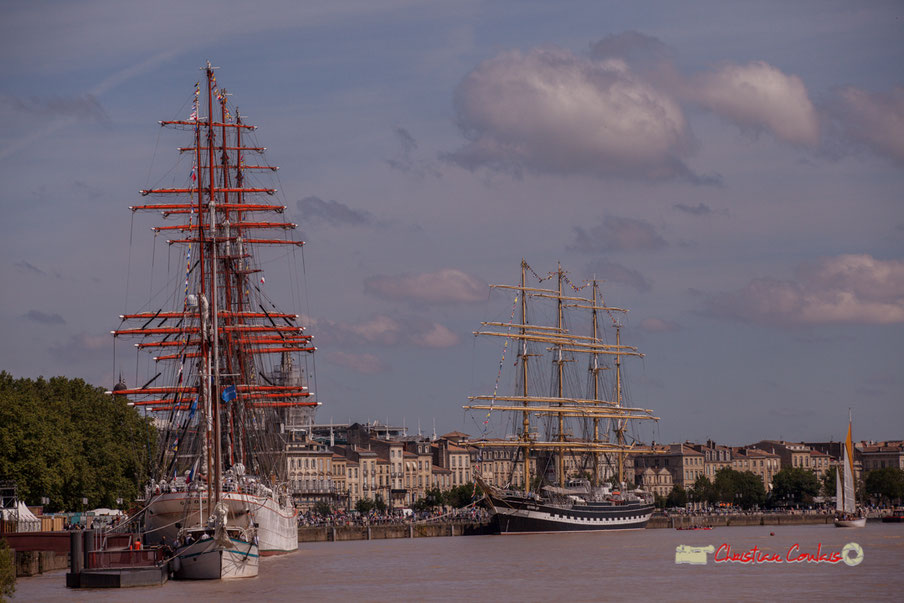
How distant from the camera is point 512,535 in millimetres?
128750

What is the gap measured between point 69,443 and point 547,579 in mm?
39723

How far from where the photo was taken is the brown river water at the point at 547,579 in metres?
50.8

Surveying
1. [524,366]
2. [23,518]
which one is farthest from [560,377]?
[23,518]

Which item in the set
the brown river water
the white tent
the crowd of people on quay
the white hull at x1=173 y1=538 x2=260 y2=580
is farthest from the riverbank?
the white hull at x1=173 y1=538 x2=260 y2=580

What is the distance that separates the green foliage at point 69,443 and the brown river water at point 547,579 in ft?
42.6

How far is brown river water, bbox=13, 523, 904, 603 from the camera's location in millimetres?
50812

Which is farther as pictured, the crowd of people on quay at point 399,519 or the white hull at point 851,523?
the crowd of people on quay at point 399,519

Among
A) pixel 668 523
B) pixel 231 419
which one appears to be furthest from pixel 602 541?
pixel 668 523

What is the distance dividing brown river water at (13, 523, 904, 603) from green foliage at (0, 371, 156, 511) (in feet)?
42.6

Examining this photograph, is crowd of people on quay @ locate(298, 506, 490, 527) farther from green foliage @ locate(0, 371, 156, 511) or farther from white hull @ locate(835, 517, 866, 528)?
white hull @ locate(835, 517, 866, 528)

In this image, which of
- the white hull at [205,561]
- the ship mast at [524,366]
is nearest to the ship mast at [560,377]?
the ship mast at [524,366]

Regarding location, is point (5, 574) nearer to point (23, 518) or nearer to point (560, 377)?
point (23, 518)

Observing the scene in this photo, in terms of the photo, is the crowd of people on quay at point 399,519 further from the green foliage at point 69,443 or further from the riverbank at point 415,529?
the green foliage at point 69,443

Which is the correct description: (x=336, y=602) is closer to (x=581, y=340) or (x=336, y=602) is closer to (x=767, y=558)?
(x=767, y=558)
